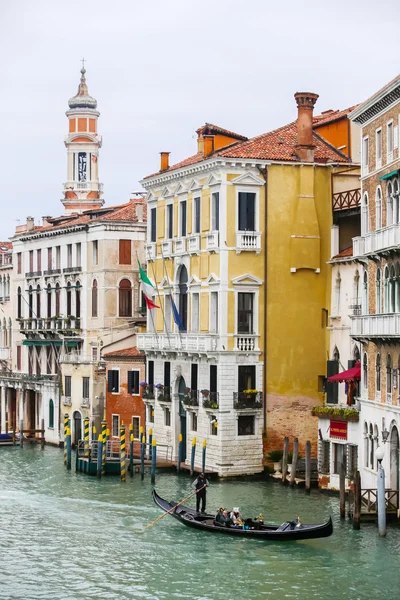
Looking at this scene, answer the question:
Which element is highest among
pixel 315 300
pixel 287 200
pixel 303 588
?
pixel 287 200

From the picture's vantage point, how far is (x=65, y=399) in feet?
192

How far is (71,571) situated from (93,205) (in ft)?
175

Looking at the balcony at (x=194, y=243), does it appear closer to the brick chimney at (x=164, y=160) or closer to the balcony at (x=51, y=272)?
the brick chimney at (x=164, y=160)

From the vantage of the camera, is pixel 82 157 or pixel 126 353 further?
pixel 82 157

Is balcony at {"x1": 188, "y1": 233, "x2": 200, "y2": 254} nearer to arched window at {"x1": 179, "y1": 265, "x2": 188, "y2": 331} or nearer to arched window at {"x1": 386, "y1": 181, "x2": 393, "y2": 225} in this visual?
arched window at {"x1": 179, "y1": 265, "x2": 188, "y2": 331}

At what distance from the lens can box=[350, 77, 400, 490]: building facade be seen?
3469 cm

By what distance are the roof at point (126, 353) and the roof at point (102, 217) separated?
18.5 feet

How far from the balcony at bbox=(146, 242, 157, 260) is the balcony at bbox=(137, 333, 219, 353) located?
2722mm

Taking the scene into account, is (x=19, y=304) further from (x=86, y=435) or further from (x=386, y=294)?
(x=386, y=294)

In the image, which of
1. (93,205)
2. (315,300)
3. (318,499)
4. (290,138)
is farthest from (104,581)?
(93,205)

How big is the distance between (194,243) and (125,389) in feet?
30.7

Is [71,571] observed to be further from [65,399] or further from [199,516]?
[65,399]

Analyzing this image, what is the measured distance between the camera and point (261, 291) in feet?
149

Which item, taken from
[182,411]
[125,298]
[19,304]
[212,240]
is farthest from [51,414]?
[212,240]
